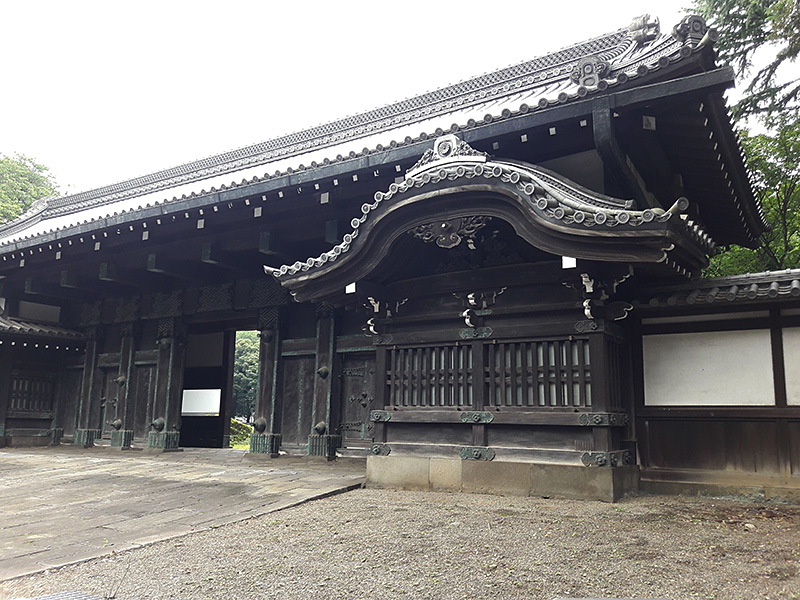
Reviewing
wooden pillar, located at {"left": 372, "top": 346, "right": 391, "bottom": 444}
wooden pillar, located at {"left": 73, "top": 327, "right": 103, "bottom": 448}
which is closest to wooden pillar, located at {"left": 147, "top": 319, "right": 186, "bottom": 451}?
wooden pillar, located at {"left": 73, "top": 327, "right": 103, "bottom": 448}

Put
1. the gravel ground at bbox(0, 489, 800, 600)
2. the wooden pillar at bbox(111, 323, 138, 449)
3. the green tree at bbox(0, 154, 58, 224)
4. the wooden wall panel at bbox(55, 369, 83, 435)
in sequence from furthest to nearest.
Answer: the green tree at bbox(0, 154, 58, 224)
the wooden wall panel at bbox(55, 369, 83, 435)
the wooden pillar at bbox(111, 323, 138, 449)
the gravel ground at bbox(0, 489, 800, 600)

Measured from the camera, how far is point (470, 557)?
15.4 ft

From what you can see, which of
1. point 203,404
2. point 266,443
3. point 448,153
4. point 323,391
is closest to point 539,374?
point 448,153

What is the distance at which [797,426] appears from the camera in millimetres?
6805

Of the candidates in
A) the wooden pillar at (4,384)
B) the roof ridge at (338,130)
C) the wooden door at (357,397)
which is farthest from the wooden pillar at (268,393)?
the wooden pillar at (4,384)

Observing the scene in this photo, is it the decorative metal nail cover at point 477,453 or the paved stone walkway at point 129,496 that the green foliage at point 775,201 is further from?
the paved stone walkway at point 129,496

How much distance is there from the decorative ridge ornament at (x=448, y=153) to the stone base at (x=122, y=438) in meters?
9.35

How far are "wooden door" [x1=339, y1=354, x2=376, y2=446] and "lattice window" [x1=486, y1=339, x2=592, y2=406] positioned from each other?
132 inches

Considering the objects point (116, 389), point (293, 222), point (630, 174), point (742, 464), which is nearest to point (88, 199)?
point (116, 389)

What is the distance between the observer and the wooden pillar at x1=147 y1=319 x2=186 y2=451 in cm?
1271

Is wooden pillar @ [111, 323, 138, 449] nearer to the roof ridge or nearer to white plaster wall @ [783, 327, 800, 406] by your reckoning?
the roof ridge

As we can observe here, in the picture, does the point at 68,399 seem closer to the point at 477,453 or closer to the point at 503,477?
the point at 477,453

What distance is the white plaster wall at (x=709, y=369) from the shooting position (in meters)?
7.07

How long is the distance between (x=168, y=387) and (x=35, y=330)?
3.53 meters
